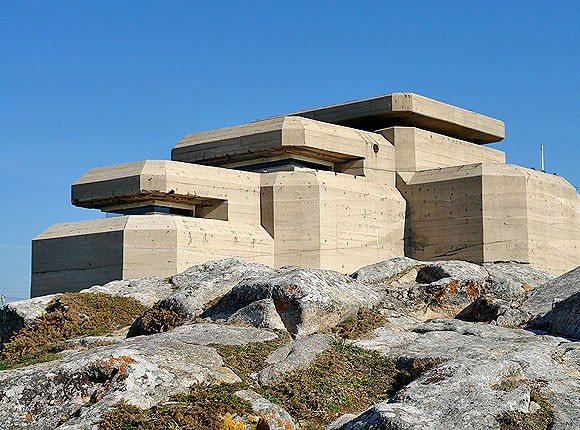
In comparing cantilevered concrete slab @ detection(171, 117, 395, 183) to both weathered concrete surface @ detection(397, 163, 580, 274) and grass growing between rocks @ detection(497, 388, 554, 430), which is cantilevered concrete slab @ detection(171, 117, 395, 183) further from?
grass growing between rocks @ detection(497, 388, 554, 430)

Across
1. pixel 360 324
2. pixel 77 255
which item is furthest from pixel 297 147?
pixel 360 324

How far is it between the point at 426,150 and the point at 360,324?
2296cm

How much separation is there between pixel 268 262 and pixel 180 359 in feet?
67.7

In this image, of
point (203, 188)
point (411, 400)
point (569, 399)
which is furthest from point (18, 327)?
point (203, 188)

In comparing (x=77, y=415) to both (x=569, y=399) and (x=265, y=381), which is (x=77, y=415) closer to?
(x=265, y=381)

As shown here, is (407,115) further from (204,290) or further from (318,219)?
(204,290)

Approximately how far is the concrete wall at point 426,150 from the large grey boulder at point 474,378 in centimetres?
2214

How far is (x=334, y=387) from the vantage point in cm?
899

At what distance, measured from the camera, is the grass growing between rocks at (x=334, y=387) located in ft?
28.0

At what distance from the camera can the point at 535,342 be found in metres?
10.0

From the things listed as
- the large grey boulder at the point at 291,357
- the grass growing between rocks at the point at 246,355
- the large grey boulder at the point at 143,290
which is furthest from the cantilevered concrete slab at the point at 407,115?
the grass growing between rocks at the point at 246,355

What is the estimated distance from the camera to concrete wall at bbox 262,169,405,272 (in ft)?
95.7

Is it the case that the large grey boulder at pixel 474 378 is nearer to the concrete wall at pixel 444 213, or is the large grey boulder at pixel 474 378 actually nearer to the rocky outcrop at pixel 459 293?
the rocky outcrop at pixel 459 293

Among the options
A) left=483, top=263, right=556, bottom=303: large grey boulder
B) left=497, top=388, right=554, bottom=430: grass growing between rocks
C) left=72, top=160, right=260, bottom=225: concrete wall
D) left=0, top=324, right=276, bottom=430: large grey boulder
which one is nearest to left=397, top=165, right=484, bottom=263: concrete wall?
left=72, top=160, right=260, bottom=225: concrete wall
